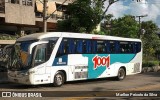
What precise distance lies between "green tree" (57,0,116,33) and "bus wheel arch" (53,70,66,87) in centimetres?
1091

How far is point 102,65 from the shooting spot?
23.8 meters

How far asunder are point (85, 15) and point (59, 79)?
12.1 metres

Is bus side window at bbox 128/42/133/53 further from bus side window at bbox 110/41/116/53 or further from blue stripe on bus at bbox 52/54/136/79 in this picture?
bus side window at bbox 110/41/116/53

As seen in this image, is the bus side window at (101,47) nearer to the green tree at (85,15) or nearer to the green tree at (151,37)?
the green tree at (85,15)

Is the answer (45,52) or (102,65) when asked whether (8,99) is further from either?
(102,65)

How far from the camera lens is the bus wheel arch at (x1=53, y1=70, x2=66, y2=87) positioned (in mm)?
20344

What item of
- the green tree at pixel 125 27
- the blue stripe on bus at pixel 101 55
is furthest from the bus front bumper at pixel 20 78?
the green tree at pixel 125 27

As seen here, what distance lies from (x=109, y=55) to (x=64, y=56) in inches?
169

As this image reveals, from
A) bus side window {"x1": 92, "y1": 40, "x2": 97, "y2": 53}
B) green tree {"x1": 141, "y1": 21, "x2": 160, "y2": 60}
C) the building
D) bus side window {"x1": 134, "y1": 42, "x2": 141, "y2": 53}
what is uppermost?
the building

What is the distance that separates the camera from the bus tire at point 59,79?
66.7 feet

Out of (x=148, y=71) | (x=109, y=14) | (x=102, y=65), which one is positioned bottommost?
(x=148, y=71)

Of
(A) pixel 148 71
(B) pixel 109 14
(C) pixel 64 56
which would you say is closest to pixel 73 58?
(C) pixel 64 56

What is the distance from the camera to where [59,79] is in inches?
810

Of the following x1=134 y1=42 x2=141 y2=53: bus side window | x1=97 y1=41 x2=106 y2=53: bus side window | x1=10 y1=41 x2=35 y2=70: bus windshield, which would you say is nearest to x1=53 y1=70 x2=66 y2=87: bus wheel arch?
x1=10 y1=41 x2=35 y2=70: bus windshield
